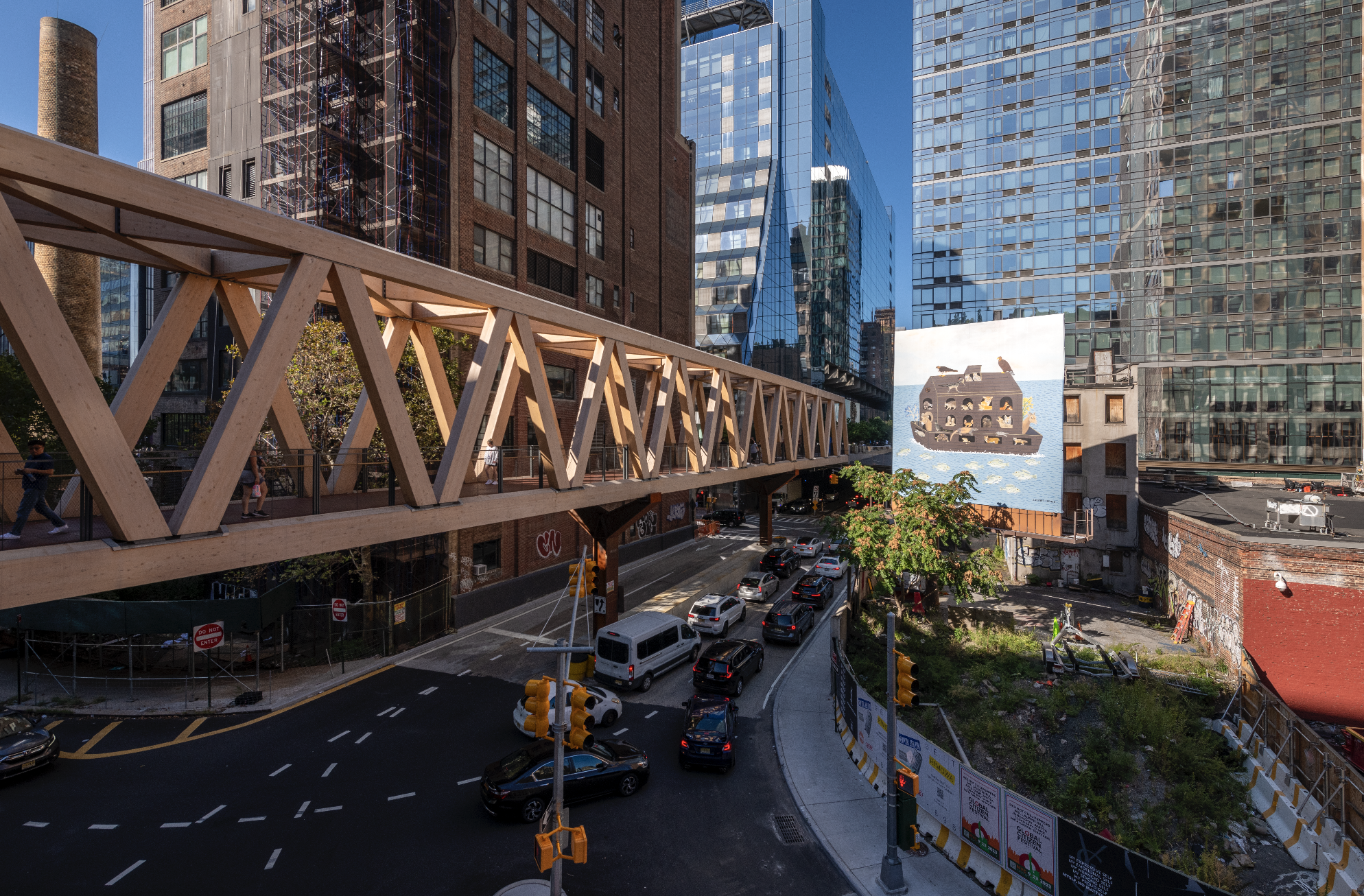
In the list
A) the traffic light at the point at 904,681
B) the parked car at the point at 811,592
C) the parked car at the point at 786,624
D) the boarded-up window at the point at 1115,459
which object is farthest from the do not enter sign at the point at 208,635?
the boarded-up window at the point at 1115,459

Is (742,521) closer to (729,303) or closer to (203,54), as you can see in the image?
(729,303)

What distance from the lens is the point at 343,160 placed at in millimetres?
29500

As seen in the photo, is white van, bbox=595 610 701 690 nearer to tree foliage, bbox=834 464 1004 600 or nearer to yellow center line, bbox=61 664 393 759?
tree foliage, bbox=834 464 1004 600

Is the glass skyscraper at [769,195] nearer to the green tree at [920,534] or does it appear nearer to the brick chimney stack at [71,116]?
the green tree at [920,534]

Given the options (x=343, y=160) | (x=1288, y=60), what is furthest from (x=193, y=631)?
(x=1288, y=60)

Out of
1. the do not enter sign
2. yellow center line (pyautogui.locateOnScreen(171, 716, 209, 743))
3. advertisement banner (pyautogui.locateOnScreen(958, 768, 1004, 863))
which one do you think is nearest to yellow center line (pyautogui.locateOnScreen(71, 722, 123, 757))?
yellow center line (pyautogui.locateOnScreen(171, 716, 209, 743))

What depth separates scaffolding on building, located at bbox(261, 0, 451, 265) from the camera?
2883 cm

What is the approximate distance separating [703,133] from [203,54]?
63.4m

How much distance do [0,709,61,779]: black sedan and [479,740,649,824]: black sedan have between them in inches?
420

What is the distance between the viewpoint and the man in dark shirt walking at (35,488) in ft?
28.5

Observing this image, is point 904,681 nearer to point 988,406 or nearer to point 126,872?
point 126,872

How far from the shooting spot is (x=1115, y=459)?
34188 mm

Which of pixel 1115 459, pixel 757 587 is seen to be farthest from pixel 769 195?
pixel 757 587

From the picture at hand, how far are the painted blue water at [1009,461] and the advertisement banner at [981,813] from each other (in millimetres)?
17873
